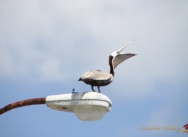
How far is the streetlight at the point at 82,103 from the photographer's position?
11555mm

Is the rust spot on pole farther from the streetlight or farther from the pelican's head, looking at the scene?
the pelican's head

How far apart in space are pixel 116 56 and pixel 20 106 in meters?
3.67

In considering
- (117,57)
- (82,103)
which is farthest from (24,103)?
(117,57)

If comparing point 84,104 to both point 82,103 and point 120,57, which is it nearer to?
point 82,103

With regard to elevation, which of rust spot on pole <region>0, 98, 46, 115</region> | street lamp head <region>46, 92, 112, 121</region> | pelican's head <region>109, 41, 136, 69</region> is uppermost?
pelican's head <region>109, 41, 136, 69</region>

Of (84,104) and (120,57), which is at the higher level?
(120,57)

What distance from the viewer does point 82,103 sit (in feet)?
38.1

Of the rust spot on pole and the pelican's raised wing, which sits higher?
the pelican's raised wing

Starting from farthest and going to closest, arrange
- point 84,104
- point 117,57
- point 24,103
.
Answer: point 117,57, point 24,103, point 84,104

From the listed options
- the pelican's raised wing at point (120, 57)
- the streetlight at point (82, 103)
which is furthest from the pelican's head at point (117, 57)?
the streetlight at point (82, 103)

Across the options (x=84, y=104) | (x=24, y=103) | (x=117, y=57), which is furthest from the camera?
(x=117, y=57)

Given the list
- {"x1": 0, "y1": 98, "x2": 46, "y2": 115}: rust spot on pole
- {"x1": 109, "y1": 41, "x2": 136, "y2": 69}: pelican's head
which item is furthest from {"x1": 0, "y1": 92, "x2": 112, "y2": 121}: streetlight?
{"x1": 109, "y1": 41, "x2": 136, "y2": 69}: pelican's head

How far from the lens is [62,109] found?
1223 cm

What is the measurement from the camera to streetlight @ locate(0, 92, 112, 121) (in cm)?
1155
